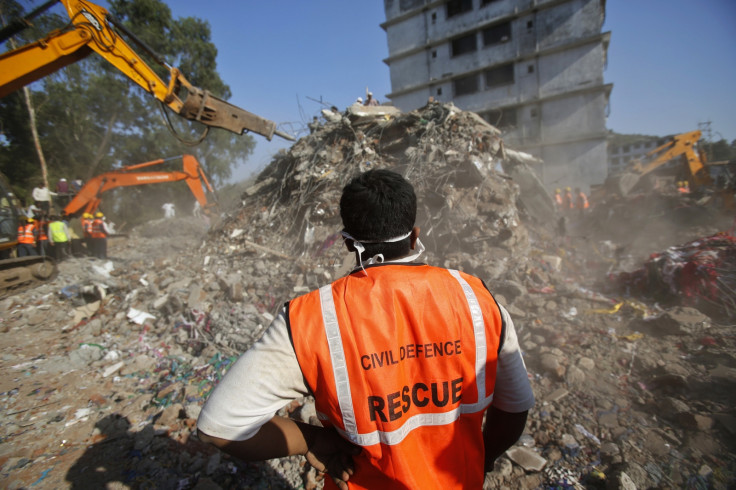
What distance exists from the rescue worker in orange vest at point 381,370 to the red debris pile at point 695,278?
213 inches

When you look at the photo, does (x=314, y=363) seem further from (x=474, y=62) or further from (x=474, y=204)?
(x=474, y=62)

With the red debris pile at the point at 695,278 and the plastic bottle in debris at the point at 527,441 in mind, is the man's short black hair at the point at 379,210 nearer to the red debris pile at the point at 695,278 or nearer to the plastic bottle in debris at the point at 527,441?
the plastic bottle in debris at the point at 527,441

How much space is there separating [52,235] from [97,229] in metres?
1.05

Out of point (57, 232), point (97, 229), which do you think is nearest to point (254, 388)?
point (57, 232)

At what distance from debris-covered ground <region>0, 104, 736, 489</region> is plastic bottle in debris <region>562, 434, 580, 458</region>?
2cm

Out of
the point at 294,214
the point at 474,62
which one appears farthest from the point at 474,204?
the point at 474,62

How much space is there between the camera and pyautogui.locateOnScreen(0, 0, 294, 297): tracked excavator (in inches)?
175

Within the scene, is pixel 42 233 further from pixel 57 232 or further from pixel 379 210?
pixel 379 210

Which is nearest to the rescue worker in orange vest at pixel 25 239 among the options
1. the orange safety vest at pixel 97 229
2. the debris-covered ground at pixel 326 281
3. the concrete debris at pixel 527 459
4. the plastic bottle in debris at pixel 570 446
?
the debris-covered ground at pixel 326 281

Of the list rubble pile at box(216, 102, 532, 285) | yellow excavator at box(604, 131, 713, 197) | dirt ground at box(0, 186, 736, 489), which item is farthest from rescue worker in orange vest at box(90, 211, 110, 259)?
yellow excavator at box(604, 131, 713, 197)

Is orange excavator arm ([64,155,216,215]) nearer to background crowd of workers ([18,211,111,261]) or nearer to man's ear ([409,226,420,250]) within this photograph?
background crowd of workers ([18,211,111,261])

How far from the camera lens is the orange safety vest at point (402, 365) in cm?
87

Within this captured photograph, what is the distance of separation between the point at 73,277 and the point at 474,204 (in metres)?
8.89

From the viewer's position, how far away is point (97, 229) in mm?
8812
